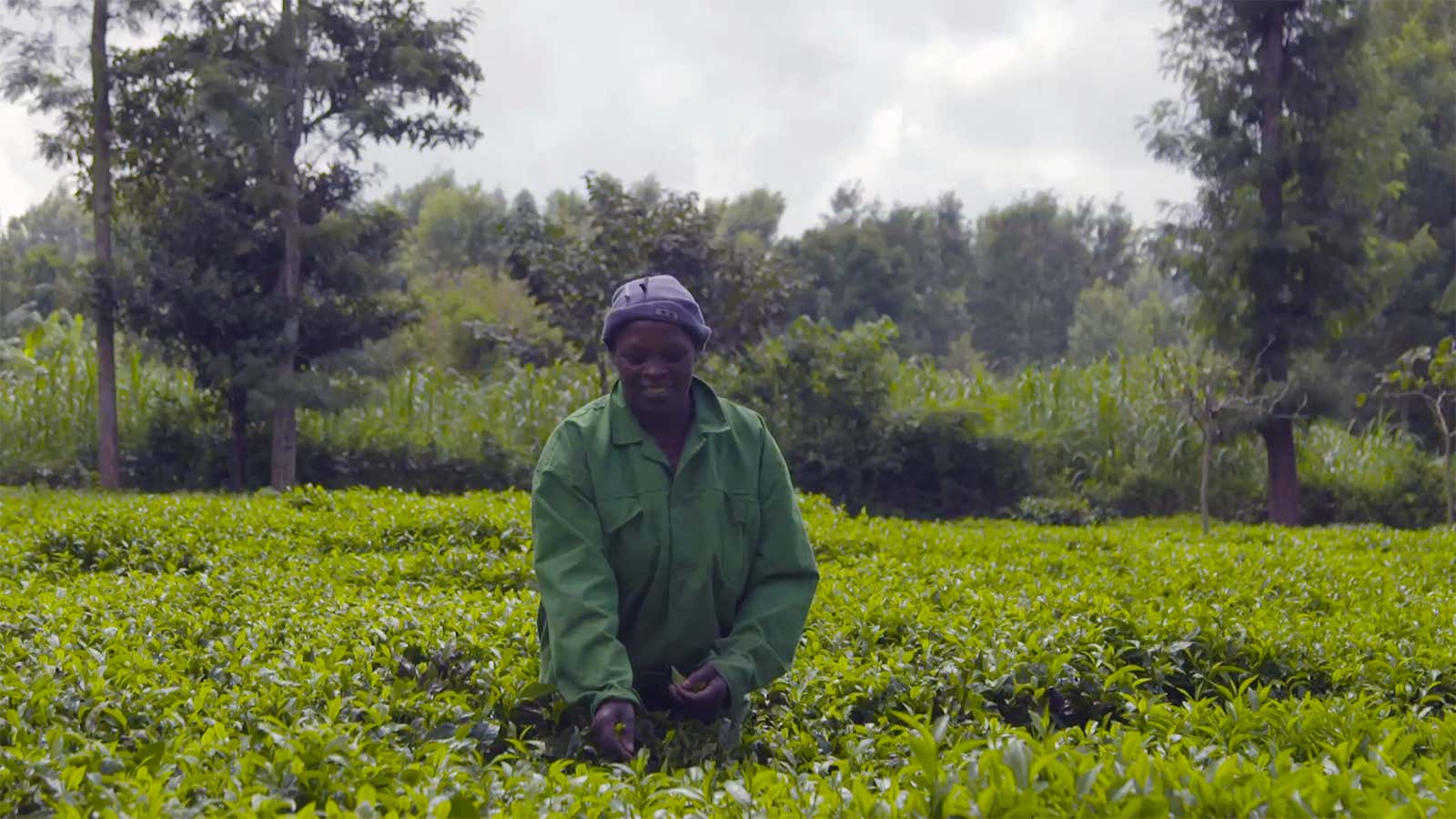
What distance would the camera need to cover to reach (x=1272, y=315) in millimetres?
15891

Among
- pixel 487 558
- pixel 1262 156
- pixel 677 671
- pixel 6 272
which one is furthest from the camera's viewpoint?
pixel 6 272

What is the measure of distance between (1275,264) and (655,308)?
14.2m

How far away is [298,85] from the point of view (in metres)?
15.6

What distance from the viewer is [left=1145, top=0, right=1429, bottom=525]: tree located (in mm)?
15664

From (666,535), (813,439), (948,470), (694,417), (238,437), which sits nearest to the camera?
(666,535)

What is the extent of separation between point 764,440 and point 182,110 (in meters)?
14.4

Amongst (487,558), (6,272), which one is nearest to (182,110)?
(487,558)

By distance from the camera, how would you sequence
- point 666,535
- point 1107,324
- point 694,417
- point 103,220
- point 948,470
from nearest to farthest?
point 666,535 → point 694,417 → point 103,220 → point 948,470 → point 1107,324

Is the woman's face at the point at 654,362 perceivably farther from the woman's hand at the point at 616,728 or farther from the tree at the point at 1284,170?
the tree at the point at 1284,170

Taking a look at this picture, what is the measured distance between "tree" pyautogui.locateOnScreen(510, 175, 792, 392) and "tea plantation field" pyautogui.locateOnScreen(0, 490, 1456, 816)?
921cm

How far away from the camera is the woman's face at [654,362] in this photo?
3.34 meters

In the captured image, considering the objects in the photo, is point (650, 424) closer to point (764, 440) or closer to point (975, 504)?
point (764, 440)

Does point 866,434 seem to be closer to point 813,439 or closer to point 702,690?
point 813,439

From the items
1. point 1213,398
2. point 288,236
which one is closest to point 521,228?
point 288,236
